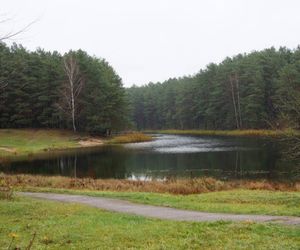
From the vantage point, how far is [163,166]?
131ft

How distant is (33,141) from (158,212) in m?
56.8

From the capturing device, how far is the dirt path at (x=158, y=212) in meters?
14.0

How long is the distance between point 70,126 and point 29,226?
70.0 m

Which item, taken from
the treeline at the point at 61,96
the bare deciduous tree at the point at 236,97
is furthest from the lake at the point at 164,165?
the bare deciduous tree at the point at 236,97

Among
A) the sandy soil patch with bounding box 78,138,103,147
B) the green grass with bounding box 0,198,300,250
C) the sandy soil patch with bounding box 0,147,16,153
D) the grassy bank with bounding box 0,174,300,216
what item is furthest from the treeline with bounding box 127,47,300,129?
the green grass with bounding box 0,198,300,250

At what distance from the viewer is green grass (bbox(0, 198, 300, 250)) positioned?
10164 mm

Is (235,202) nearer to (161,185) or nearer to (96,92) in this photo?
(161,185)

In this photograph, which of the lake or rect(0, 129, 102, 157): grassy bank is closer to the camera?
the lake

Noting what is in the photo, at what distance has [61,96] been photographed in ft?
263

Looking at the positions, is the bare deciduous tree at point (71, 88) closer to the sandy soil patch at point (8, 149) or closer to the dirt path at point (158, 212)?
the sandy soil patch at point (8, 149)

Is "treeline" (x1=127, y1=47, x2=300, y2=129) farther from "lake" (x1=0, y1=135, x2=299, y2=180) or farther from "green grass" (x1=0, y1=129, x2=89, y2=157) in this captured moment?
"lake" (x1=0, y1=135, x2=299, y2=180)

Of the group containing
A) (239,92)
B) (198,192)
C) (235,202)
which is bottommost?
(198,192)

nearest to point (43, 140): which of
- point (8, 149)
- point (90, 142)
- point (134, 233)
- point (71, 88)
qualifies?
point (90, 142)

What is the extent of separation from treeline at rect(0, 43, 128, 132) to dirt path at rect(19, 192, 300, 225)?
56.1 meters
